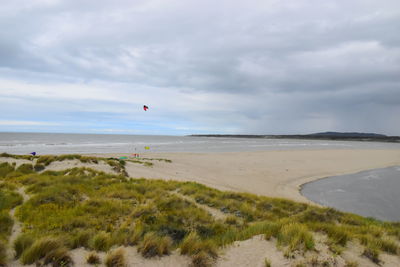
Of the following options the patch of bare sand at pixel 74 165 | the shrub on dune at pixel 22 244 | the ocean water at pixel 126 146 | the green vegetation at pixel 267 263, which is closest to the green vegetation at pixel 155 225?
the shrub on dune at pixel 22 244

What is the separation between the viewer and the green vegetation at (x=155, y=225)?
200 inches

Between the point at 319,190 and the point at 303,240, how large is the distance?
12130 millimetres

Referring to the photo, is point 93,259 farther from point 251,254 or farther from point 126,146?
point 126,146

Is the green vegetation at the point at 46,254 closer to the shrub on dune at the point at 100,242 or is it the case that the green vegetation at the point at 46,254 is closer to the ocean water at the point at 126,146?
the shrub on dune at the point at 100,242

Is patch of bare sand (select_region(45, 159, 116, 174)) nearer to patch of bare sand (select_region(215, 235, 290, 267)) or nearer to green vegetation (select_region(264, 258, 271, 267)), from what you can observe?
patch of bare sand (select_region(215, 235, 290, 267))

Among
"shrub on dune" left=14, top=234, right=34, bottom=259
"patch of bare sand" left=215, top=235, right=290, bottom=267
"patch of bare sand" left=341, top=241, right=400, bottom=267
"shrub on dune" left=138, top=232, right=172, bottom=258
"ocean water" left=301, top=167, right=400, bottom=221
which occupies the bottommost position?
"ocean water" left=301, top=167, right=400, bottom=221

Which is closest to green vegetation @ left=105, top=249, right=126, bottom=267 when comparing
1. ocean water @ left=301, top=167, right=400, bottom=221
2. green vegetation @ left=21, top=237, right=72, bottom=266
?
green vegetation @ left=21, top=237, right=72, bottom=266

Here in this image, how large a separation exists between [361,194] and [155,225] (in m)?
14.2

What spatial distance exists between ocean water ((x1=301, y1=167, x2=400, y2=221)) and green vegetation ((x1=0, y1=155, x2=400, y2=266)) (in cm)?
366

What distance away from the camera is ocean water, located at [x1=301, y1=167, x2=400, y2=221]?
1181 cm

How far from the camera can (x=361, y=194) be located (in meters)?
14.9

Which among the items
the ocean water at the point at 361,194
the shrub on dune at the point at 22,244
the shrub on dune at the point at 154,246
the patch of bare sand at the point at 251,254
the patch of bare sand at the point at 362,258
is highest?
the shrub on dune at the point at 22,244

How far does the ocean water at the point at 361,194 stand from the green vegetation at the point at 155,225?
12.0 feet

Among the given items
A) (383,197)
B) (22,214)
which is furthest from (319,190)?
(22,214)
